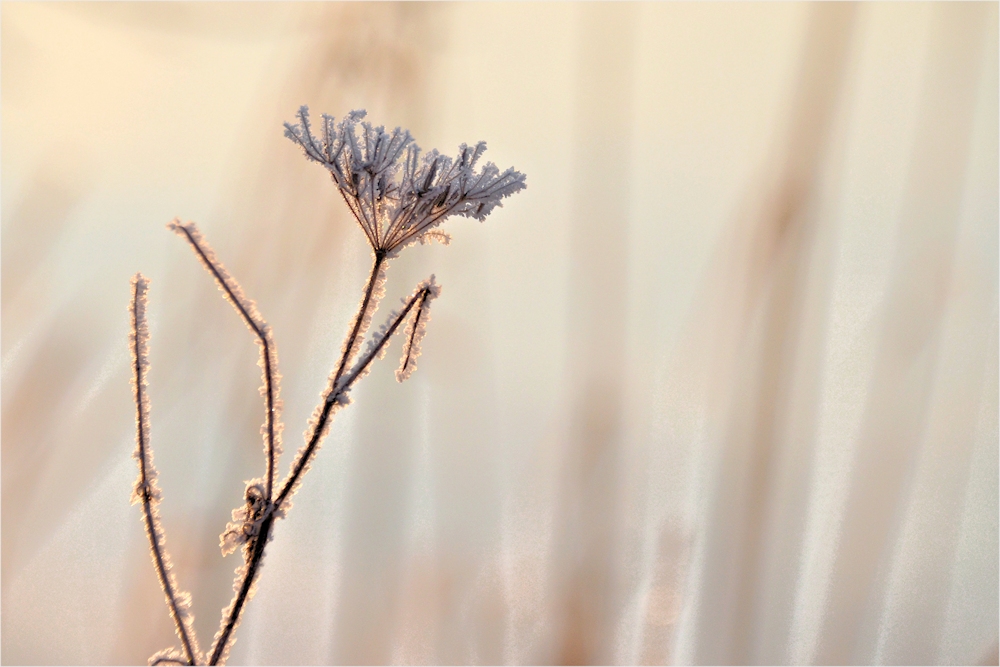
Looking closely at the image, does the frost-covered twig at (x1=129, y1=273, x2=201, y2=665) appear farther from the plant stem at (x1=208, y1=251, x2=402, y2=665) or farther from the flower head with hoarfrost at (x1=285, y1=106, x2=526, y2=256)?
the flower head with hoarfrost at (x1=285, y1=106, x2=526, y2=256)

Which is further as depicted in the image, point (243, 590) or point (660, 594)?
point (660, 594)

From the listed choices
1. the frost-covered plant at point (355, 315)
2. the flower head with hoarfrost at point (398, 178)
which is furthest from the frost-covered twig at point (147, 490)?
the flower head with hoarfrost at point (398, 178)

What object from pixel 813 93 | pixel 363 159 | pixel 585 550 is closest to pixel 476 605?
pixel 585 550

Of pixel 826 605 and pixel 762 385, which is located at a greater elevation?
pixel 762 385

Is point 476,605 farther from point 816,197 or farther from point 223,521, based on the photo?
point 816,197

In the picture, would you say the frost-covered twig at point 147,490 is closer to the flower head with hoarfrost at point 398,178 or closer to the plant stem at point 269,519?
the plant stem at point 269,519

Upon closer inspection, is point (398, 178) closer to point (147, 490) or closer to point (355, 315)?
point (355, 315)

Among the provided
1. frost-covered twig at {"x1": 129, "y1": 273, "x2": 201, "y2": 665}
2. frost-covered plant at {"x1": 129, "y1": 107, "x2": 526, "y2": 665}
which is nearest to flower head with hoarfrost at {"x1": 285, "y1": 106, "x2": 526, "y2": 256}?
frost-covered plant at {"x1": 129, "y1": 107, "x2": 526, "y2": 665}

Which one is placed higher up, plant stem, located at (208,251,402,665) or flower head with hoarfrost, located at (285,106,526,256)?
flower head with hoarfrost, located at (285,106,526,256)

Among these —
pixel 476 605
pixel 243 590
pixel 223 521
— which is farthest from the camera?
pixel 476 605
